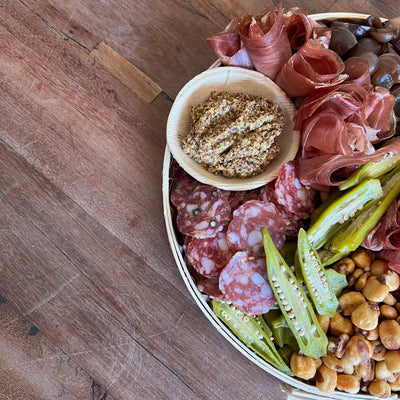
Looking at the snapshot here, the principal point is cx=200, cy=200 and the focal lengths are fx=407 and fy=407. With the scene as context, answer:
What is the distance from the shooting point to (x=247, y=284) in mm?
1155

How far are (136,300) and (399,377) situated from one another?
0.80 metres

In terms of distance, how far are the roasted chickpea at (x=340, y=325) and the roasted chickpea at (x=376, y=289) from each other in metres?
0.09

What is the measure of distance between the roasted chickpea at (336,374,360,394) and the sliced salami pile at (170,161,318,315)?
0.93 feet

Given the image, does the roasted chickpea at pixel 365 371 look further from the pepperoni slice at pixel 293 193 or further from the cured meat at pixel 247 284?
the pepperoni slice at pixel 293 193

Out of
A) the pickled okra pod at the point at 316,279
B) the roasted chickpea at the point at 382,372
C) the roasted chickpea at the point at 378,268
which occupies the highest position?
the pickled okra pod at the point at 316,279

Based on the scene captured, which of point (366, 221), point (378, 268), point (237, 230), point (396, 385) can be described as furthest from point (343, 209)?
point (396, 385)

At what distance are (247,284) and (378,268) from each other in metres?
0.38

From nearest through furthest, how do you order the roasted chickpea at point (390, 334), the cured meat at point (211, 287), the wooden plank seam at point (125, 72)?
the roasted chickpea at point (390, 334) < the cured meat at point (211, 287) < the wooden plank seam at point (125, 72)

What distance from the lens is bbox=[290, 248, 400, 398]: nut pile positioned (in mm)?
1111

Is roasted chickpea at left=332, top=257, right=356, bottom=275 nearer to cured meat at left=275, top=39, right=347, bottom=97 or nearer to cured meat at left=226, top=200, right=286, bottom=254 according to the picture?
cured meat at left=226, top=200, right=286, bottom=254

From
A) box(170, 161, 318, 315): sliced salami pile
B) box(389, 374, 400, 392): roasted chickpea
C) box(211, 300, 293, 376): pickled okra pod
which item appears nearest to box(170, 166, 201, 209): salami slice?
box(170, 161, 318, 315): sliced salami pile

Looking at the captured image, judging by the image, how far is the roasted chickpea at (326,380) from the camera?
1.14 m

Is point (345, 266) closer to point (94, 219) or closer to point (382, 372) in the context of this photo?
point (382, 372)

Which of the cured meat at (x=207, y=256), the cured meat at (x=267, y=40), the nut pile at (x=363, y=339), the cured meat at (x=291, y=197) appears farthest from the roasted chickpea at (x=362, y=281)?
the cured meat at (x=267, y=40)
